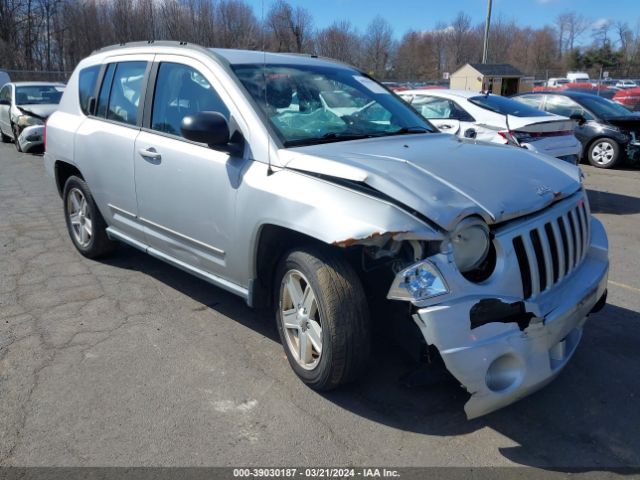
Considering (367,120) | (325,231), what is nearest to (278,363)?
(325,231)

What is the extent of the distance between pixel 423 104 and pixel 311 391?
6.75 metres

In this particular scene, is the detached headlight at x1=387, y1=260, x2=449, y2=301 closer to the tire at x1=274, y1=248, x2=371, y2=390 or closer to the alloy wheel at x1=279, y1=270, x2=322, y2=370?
the tire at x1=274, y1=248, x2=371, y2=390

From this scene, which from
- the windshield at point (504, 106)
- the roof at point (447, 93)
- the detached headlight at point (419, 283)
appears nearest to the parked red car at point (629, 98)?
the windshield at point (504, 106)

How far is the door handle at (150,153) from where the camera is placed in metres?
3.87

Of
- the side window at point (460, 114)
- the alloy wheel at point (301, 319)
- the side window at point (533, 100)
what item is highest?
the side window at point (533, 100)

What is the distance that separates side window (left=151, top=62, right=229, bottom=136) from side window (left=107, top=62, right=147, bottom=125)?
273 millimetres

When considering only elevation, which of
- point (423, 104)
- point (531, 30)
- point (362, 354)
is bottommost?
point (362, 354)

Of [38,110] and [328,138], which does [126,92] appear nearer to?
[328,138]

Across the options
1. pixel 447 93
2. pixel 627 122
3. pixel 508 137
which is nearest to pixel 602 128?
pixel 627 122

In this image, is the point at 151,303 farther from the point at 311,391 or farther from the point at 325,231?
the point at 325,231

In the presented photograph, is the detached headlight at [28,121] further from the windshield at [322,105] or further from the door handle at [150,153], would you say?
the windshield at [322,105]

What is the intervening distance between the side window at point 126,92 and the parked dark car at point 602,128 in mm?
9383

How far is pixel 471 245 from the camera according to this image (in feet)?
8.59

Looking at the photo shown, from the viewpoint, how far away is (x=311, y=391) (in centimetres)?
316
